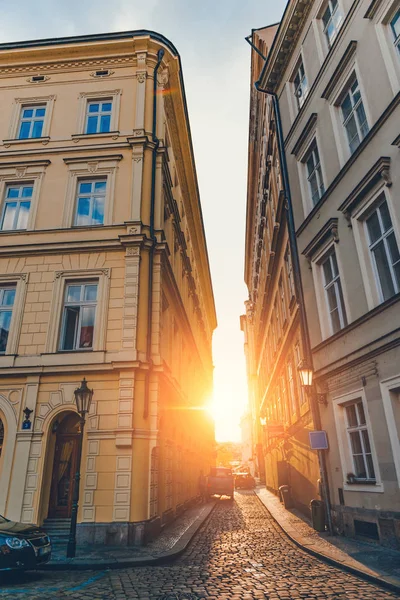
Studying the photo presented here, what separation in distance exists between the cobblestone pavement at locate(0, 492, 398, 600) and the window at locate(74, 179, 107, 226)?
38.3 feet

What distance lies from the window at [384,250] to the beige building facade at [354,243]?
0.03m

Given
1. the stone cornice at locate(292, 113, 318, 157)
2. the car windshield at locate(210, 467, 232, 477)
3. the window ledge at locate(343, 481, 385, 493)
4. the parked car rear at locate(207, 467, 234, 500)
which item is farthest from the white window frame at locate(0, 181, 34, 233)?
the car windshield at locate(210, 467, 232, 477)

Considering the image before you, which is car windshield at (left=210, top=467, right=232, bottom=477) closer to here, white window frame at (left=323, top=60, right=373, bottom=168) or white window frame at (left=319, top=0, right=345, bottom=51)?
white window frame at (left=323, top=60, right=373, bottom=168)

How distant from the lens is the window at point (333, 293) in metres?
12.5

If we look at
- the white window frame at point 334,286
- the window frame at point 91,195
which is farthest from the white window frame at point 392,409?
the window frame at point 91,195

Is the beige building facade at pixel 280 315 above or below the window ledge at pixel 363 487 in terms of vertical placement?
above

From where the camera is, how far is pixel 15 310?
14.6 meters

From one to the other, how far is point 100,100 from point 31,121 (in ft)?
10.7

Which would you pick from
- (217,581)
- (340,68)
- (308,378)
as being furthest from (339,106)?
(217,581)

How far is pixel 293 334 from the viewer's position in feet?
59.3

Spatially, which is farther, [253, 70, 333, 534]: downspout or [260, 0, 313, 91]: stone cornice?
[260, 0, 313, 91]: stone cornice

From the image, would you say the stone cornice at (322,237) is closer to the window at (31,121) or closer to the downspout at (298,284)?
the downspout at (298,284)

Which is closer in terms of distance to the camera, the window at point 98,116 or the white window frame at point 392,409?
the white window frame at point 392,409

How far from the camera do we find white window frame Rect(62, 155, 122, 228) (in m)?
16.1
